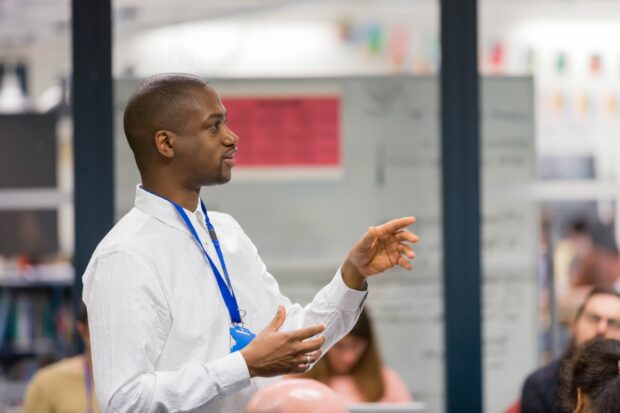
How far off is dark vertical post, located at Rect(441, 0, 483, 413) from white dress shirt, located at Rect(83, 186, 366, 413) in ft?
6.72

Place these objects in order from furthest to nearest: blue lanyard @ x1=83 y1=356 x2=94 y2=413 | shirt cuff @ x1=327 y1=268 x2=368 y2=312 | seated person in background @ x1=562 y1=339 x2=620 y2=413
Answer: blue lanyard @ x1=83 y1=356 x2=94 y2=413 → seated person in background @ x1=562 y1=339 x2=620 y2=413 → shirt cuff @ x1=327 y1=268 x2=368 y2=312

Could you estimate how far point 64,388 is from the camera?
4.17m

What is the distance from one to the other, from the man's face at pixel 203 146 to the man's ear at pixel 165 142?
0.04ft

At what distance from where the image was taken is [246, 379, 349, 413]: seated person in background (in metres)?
2.08

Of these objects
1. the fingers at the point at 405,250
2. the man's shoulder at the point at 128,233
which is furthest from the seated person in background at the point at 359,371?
the man's shoulder at the point at 128,233

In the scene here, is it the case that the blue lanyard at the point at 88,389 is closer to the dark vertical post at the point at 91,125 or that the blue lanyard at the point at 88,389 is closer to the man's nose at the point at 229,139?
the dark vertical post at the point at 91,125

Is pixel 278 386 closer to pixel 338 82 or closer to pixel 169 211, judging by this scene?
pixel 169 211

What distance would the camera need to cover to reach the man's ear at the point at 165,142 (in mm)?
2344

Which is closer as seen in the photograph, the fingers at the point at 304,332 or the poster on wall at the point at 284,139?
the fingers at the point at 304,332

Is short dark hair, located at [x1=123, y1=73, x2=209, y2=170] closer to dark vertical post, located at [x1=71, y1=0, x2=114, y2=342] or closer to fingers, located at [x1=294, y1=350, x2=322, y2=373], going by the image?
fingers, located at [x1=294, y1=350, x2=322, y2=373]

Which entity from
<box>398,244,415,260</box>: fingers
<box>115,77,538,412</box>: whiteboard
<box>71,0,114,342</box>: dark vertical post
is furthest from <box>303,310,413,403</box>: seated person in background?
<box>398,244,415,260</box>: fingers

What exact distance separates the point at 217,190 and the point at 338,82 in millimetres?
677

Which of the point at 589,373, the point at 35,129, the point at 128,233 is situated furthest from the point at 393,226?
the point at 35,129

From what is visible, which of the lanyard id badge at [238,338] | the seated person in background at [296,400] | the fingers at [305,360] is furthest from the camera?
the lanyard id badge at [238,338]
